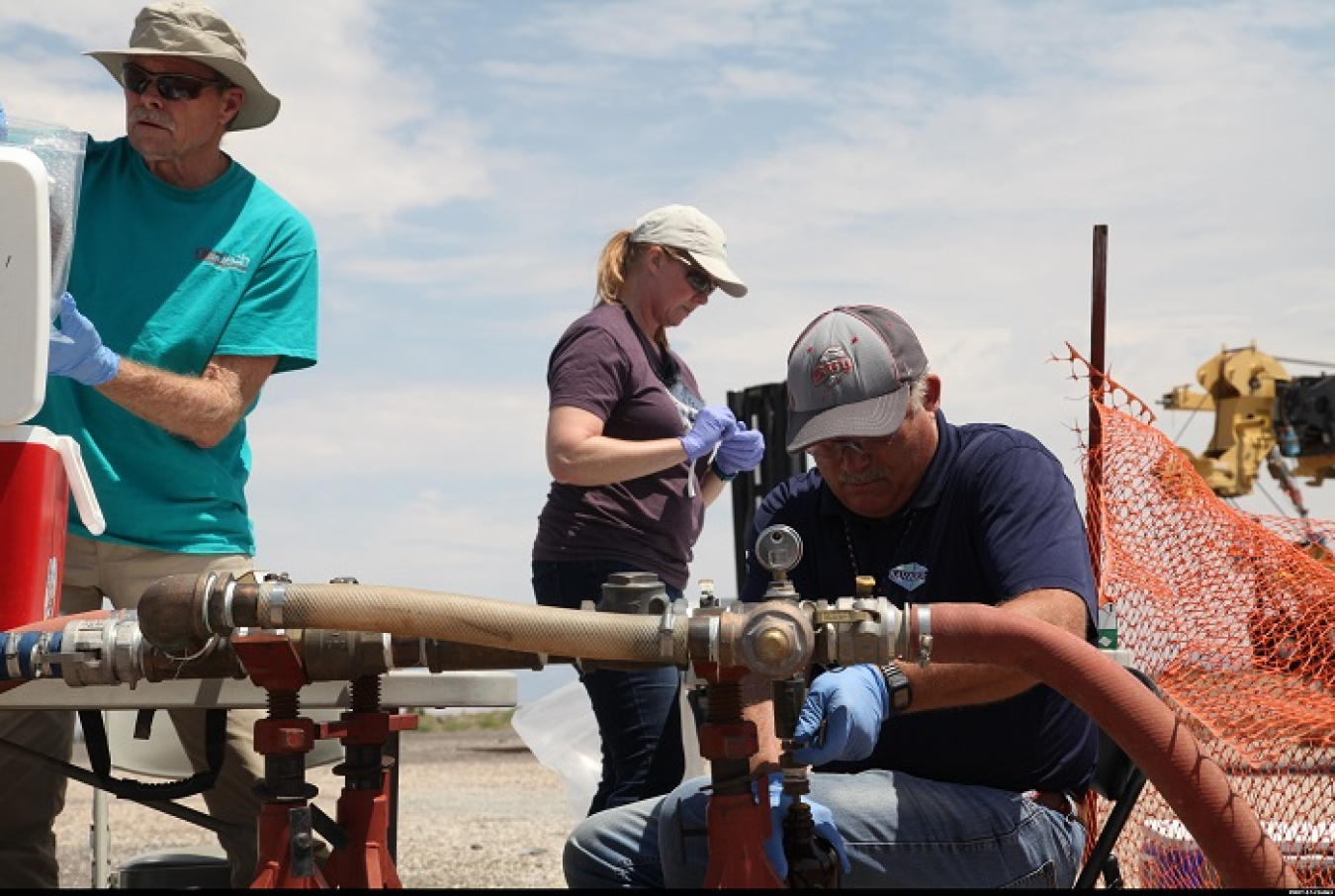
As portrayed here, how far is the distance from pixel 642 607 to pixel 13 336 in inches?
46.9

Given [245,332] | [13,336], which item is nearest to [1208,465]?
[245,332]

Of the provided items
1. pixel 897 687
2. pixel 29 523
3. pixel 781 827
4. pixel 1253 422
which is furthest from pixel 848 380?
pixel 1253 422

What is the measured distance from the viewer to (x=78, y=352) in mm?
3279

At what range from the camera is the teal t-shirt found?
3633 millimetres

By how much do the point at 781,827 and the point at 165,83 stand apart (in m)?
2.39

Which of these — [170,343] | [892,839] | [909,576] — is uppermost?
[170,343]

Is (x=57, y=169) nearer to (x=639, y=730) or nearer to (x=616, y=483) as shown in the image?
(x=616, y=483)

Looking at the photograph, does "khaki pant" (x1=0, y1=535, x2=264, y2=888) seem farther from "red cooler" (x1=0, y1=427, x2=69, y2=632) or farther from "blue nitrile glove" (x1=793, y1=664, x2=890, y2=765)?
"blue nitrile glove" (x1=793, y1=664, x2=890, y2=765)

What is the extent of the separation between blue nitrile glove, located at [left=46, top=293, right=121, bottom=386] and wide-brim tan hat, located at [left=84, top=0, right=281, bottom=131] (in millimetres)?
684

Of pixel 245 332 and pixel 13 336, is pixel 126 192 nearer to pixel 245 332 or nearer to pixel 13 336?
pixel 245 332

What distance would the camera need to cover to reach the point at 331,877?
2064 mm

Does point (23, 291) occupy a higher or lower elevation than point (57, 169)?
lower

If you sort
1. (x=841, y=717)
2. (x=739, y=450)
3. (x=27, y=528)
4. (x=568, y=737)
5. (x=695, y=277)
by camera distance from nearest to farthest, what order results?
(x=841, y=717) < (x=27, y=528) < (x=695, y=277) < (x=739, y=450) < (x=568, y=737)

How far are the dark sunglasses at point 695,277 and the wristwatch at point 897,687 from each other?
212 centimetres
